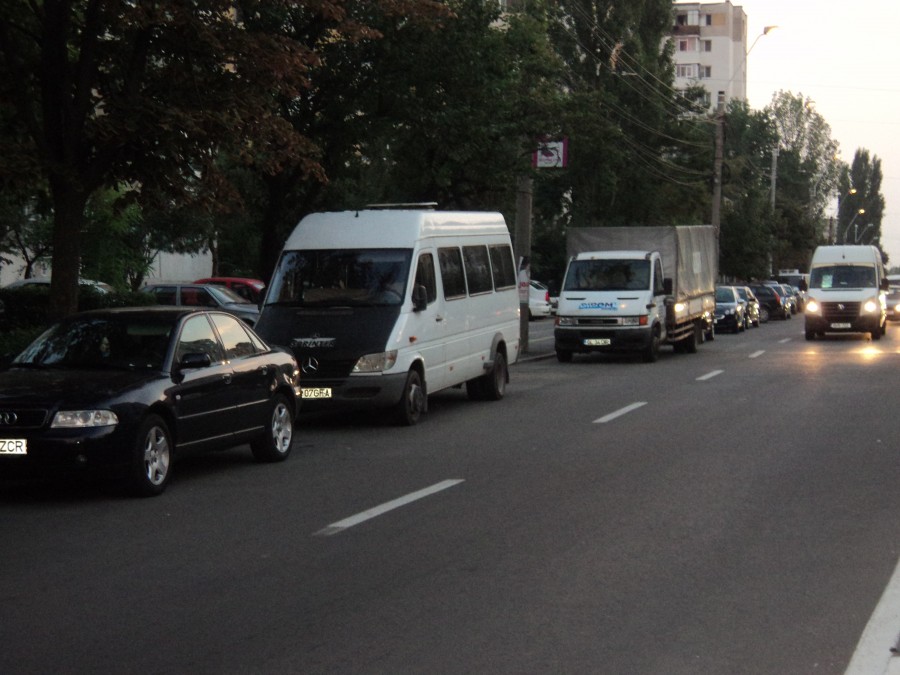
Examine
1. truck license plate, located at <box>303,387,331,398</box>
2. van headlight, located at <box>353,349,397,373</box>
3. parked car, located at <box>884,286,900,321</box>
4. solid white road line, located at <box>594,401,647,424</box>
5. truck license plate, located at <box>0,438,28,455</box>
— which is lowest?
parked car, located at <box>884,286,900,321</box>

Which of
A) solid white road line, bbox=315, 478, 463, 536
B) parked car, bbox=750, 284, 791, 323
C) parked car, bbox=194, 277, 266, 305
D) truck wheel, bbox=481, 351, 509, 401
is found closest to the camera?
solid white road line, bbox=315, 478, 463, 536

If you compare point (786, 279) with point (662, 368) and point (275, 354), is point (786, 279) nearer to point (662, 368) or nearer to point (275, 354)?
point (662, 368)

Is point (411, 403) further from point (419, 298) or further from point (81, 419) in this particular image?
point (81, 419)

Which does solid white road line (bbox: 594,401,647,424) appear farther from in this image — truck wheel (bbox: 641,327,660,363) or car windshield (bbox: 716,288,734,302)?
car windshield (bbox: 716,288,734,302)

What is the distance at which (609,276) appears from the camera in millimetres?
27703

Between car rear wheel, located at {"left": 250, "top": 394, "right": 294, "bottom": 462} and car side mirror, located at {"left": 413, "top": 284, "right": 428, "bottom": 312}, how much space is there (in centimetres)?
313

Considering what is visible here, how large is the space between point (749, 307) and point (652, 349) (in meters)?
23.2

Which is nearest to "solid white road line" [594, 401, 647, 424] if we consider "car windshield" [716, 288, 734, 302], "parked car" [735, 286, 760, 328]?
"car windshield" [716, 288, 734, 302]

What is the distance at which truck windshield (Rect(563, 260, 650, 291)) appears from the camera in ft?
90.3

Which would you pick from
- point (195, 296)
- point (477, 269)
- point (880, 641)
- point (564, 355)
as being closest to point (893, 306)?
point (564, 355)

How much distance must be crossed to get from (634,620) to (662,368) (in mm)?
19498

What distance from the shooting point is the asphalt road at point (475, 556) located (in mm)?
5840

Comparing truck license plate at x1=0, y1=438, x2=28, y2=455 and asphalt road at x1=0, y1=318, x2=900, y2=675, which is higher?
truck license plate at x1=0, y1=438, x2=28, y2=455

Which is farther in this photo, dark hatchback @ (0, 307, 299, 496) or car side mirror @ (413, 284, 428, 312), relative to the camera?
car side mirror @ (413, 284, 428, 312)
